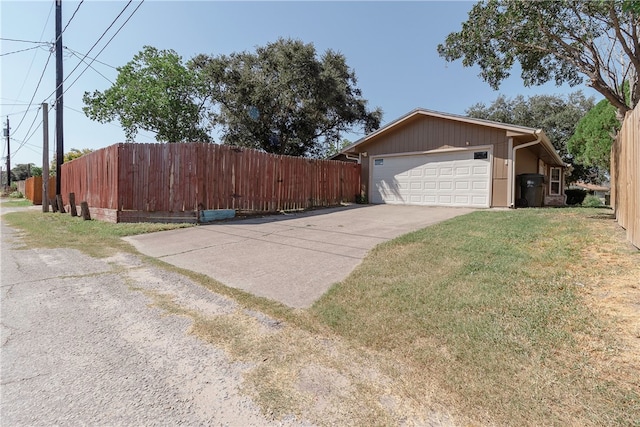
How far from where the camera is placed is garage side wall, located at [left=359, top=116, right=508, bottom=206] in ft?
35.5

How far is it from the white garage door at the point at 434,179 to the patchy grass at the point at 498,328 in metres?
6.74

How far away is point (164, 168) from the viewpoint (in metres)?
9.30

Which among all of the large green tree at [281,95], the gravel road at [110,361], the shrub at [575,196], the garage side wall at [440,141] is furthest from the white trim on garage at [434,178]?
the shrub at [575,196]

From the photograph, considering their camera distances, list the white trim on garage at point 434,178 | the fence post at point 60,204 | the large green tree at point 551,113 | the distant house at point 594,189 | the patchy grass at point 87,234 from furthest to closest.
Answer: the distant house at point 594,189 → the large green tree at point 551,113 → the fence post at point 60,204 → the white trim on garage at point 434,178 → the patchy grass at point 87,234

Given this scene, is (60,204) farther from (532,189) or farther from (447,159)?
(532,189)

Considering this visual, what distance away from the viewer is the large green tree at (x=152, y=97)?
1712cm

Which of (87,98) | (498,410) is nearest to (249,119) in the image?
(87,98)

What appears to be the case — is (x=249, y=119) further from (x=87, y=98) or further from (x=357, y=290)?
(x=357, y=290)

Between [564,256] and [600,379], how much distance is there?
2592 mm

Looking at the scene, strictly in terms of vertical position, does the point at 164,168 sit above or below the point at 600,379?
above

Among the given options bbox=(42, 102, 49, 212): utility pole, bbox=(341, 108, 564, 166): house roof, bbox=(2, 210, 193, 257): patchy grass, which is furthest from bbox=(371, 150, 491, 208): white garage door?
bbox=(42, 102, 49, 212): utility pole

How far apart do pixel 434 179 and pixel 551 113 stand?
19791mm

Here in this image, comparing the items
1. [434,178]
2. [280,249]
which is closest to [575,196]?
[434,178]

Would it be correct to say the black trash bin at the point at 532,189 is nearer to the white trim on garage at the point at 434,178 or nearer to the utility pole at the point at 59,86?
the white trim on garage at the point at 434,178
